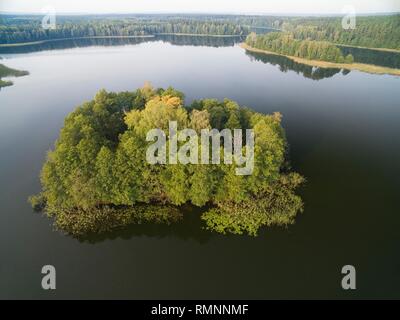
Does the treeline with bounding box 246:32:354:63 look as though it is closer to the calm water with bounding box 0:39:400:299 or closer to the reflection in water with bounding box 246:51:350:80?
the reflection in water with bounding box 246:51:350:80

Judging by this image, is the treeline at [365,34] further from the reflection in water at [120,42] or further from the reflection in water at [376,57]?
the reflection in water at [120,42]

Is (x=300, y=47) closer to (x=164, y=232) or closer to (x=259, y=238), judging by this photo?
(x=259, y=238)

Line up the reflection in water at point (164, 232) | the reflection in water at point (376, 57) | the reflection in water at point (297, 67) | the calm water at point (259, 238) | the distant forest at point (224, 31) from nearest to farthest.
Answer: the calm water at point (259, 238)
the reflection in water at point (164, 232)
the reflection in water at point (297, 67)
the reflection in water at point (376, 57)
the distant forest at point (224, 31)

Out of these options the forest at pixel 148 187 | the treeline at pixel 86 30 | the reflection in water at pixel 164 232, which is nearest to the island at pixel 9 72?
the treeline at pixel 86 30

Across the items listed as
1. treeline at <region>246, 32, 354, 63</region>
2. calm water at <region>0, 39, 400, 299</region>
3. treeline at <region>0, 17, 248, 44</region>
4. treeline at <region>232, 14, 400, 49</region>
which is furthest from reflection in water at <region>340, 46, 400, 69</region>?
treeline at <region>0, 17, 248, 44</region>
